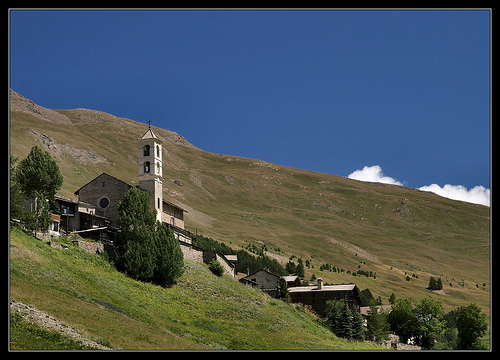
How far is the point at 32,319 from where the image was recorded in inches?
1147

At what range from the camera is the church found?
6065 centimetres

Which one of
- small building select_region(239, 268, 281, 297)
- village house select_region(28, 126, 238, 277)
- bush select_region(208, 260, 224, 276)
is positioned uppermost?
village house select_region(28, 126, 238, 277)

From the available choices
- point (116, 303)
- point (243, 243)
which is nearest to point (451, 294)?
point (243, 243)

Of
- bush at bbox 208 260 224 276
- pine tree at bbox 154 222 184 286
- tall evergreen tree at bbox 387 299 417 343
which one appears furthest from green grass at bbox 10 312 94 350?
tall evergreen tree at bbox 387 299 417 343

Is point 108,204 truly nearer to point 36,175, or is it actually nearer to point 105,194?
point 105,194

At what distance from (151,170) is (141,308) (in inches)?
1035

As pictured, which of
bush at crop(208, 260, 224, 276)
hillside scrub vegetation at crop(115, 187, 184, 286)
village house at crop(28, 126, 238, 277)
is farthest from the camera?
bush at crop(208, 260, 224, 276)

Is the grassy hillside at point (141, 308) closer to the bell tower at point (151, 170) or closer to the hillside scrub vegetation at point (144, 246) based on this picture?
the hillside scrub vegetation at point (144, 246)

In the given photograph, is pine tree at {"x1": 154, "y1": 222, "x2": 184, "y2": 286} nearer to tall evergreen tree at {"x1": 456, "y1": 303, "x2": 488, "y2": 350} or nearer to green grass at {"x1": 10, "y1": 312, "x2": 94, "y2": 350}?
green grass at {"x1": 10, "y1": 312, "x2": 94, "y2": 350}

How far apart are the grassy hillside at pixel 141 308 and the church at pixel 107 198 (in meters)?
9.99

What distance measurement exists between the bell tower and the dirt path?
3442 cm

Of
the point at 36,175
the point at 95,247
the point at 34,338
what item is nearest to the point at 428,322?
the point at 95,247
